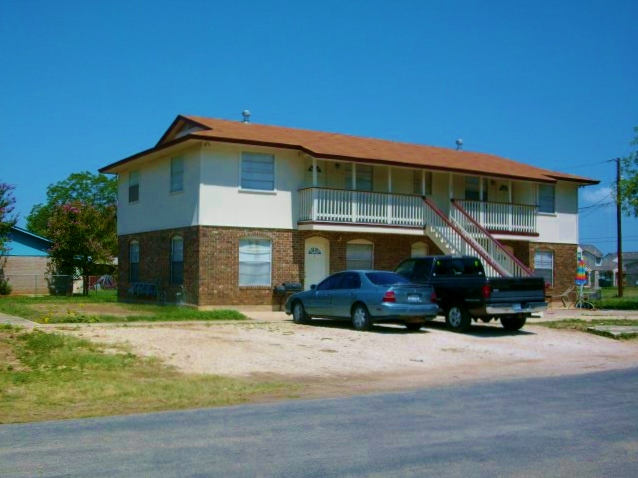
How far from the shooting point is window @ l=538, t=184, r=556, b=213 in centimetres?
3369

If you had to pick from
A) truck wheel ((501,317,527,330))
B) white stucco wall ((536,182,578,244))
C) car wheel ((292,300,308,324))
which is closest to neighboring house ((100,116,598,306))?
white stucco wall ((536,182,578,244))

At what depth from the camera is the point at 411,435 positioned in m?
8.30

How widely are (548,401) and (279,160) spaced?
16961 millimetres

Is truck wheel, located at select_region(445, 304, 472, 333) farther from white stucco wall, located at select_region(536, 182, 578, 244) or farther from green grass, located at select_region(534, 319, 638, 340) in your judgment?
white stucco wall, located at select_region(536, 182, 578, 244)

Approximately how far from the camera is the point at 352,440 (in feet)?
26.4

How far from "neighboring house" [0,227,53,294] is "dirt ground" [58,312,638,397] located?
998 inches

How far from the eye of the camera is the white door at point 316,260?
2711 centimetres

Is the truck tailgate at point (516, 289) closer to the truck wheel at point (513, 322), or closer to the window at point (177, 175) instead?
the truck wheel at point (513, 322)

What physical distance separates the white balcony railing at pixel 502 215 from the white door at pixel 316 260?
19.3ft

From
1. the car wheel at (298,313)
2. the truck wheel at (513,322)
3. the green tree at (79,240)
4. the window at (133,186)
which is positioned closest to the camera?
the truck wheel at (513,322)

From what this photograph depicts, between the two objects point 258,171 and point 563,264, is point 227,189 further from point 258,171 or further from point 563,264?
point 563,264

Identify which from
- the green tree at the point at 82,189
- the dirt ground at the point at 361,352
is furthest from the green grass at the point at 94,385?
the green tree at the point at 82,189

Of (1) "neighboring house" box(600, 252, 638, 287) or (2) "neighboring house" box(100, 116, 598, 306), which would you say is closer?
(2) "neighboring house" box(100, 116, 598, 306)

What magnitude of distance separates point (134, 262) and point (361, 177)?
979 cm
